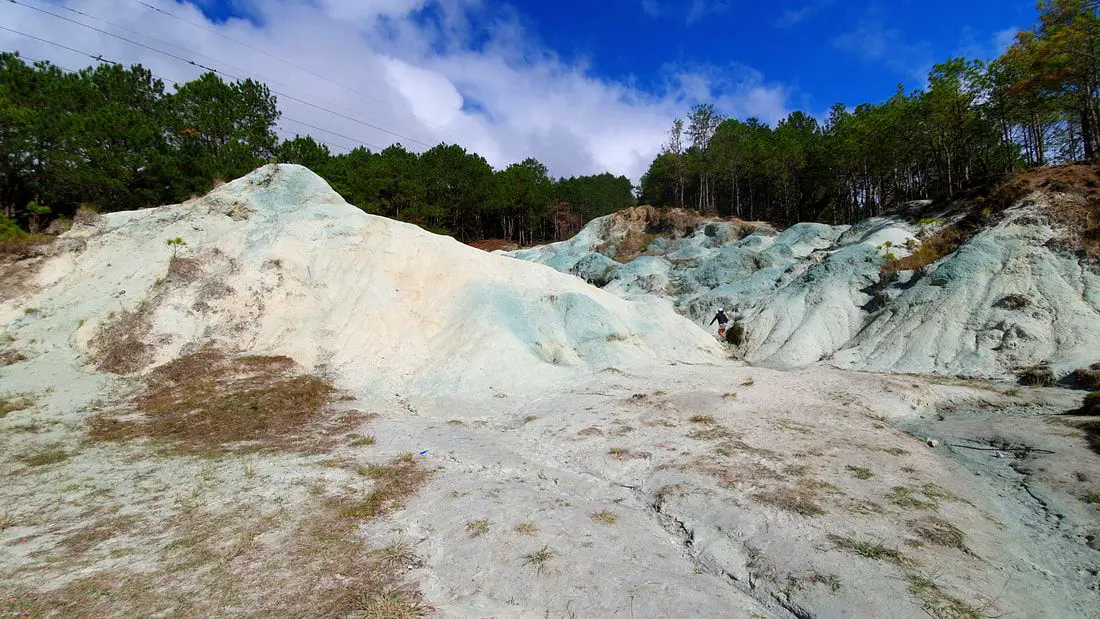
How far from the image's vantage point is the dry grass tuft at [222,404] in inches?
387

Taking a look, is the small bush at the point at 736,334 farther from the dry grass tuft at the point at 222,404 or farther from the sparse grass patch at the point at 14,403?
the sparse grass patch at the point at 14,403

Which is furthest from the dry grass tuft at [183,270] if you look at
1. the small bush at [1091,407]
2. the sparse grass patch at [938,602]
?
the small bush at [1091,407]

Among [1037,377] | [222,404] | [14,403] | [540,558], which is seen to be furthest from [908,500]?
[14,403]

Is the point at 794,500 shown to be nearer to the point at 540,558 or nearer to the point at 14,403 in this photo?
the point at 540,558

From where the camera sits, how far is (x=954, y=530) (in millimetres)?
5898

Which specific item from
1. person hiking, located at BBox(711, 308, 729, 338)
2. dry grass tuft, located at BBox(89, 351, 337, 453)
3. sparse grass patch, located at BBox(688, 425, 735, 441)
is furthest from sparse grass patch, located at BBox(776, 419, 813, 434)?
person hiking, located at BBox(711, 308, 729, 338)

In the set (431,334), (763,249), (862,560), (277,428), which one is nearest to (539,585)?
(862,560)

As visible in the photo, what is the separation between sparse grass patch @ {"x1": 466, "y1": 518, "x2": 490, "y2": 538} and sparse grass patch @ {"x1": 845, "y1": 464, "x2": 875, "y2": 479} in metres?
6.08

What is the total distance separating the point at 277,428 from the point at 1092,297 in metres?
24.1

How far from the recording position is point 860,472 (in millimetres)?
7785

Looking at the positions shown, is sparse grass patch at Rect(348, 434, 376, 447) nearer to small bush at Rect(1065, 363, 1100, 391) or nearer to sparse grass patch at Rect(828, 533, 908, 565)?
sparse grass patch at Rect(828, 533, 908, 565)

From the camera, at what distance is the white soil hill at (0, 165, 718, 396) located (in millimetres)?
14453

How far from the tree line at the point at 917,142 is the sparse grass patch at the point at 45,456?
32.5 m

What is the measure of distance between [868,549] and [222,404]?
44.5 ft
